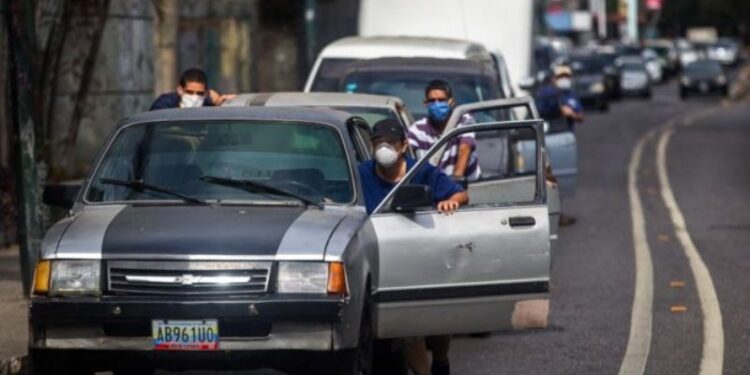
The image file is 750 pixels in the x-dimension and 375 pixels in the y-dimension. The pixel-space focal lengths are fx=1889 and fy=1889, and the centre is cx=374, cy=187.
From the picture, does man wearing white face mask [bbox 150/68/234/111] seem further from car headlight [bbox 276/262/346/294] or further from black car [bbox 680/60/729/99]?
black car [bbox 680/60/729/99]

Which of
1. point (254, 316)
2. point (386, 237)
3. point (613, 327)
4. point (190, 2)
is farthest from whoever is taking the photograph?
point (190, 2)

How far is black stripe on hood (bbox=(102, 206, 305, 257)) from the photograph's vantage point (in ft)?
28.7

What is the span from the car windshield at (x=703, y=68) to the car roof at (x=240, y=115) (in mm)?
54280

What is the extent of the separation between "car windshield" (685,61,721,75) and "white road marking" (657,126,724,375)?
3917cm

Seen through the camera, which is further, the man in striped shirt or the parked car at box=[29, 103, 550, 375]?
the man in striped shirt

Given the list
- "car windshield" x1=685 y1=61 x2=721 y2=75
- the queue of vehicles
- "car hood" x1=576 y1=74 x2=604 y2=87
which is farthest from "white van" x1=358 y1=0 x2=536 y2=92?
"car windshield" x1=685 y1=61 x2=721 y2=75

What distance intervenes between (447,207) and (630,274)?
6.41m

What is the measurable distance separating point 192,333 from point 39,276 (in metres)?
0.80

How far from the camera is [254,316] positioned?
8641 millimetres

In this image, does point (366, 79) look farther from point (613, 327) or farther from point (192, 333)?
point (192, 333)

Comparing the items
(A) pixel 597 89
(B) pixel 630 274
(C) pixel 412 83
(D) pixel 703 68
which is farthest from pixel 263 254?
(D) pixel 703 68

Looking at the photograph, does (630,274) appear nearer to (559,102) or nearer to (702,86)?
(559,102)

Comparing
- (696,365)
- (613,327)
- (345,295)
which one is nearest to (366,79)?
(613,327)

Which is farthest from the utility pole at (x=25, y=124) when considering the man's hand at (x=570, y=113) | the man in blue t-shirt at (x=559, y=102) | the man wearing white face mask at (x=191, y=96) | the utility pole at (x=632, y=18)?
the utility pole at (x=632, y=18)
